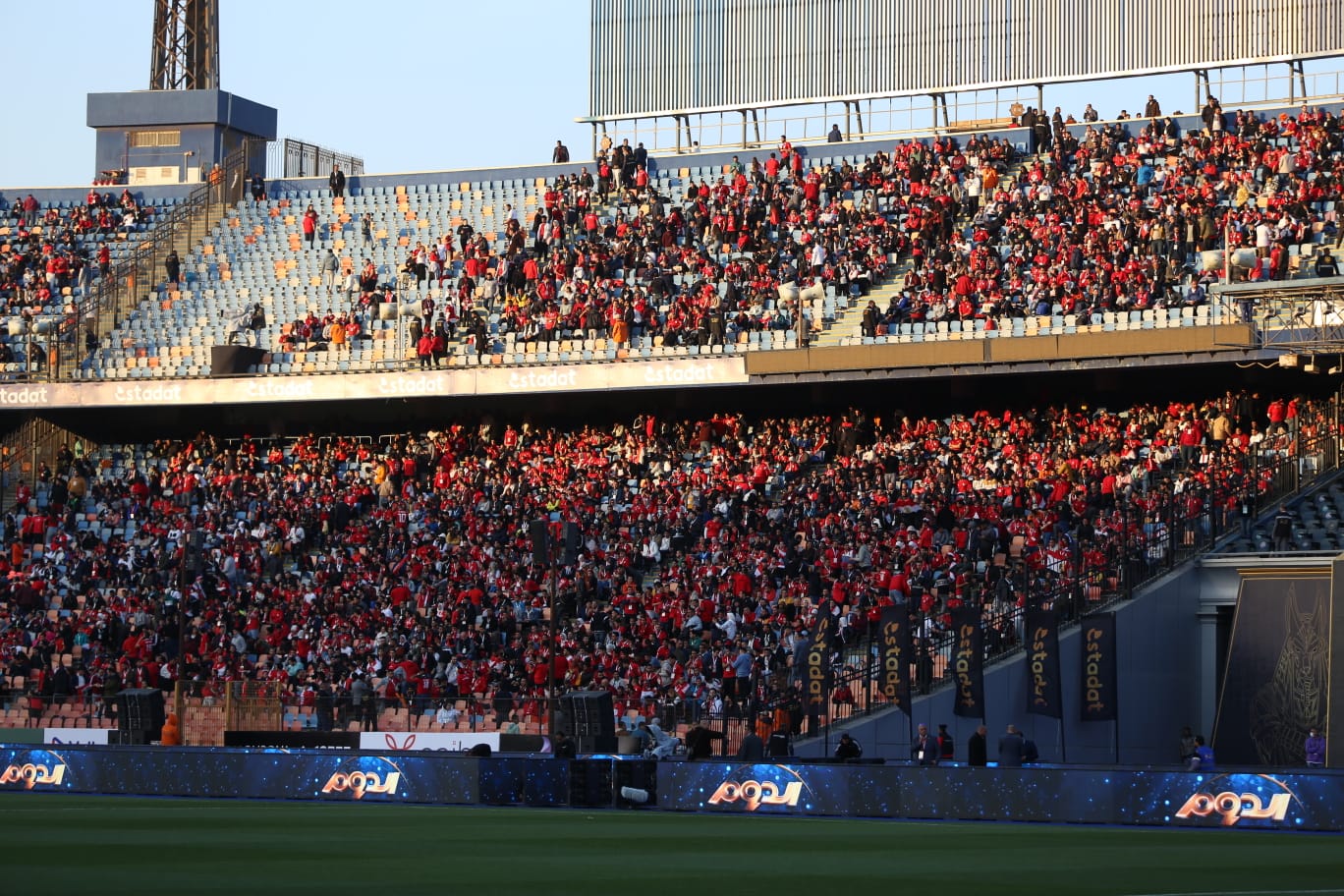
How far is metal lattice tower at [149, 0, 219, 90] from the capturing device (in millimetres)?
58719

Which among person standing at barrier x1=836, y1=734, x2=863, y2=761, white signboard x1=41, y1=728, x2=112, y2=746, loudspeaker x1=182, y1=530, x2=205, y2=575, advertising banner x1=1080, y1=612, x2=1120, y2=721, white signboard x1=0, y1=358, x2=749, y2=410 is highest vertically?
white signboard x1=0, y1=358, x2=749, y2=410

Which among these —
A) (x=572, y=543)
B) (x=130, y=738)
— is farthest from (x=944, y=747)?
(x=130, y=738)

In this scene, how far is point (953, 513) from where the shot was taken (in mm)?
36500

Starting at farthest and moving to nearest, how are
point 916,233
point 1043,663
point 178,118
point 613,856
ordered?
point 178,118, point 916,233, point 1043,663, point 613,856

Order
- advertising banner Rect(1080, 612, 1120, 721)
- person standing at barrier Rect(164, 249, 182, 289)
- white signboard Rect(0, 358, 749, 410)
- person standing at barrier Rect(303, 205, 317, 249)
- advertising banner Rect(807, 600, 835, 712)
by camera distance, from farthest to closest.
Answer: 1. person standing at barrier Rect(303, 205, 317, 249)
2. person standing at barrier Rect(164, 249, 182, 289)
3. white signboard Rect(0, 358, 749, 410)
4. advertising banner Rect(1080, 612, 1120, 721)
5. advertising banner Rect(807, 600, 835, 712)

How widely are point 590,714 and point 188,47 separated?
35.6 meters

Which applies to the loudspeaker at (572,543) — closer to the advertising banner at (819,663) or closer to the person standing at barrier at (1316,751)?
the advertising banner at (819,663)

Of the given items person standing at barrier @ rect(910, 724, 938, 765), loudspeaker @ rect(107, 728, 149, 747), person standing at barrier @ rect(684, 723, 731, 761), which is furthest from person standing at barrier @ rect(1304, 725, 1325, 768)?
loudspeaker @ rect(107, 728, 149, 747)

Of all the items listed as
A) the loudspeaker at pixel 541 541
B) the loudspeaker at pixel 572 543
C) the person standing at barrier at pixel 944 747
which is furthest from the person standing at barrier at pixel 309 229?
the person standing at barrier at pixel 944 747

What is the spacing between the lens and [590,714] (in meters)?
29.1

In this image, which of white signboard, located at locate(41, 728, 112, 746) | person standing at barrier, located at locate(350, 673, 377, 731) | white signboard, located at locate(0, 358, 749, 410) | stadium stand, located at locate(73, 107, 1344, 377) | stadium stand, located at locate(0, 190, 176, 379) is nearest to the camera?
person standing at barrier, located at locate(350, 673, 377, 731)

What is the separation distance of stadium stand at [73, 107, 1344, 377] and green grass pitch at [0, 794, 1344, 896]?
63.2ft

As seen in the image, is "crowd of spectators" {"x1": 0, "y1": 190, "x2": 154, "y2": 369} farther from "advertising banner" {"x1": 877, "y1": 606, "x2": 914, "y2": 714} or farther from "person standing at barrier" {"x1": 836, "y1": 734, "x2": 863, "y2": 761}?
"person standing at barrier" {"x1": 836, "y1": 734, "x2": 863, "y2": 761}

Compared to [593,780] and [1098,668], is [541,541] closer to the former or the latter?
[593,780]
